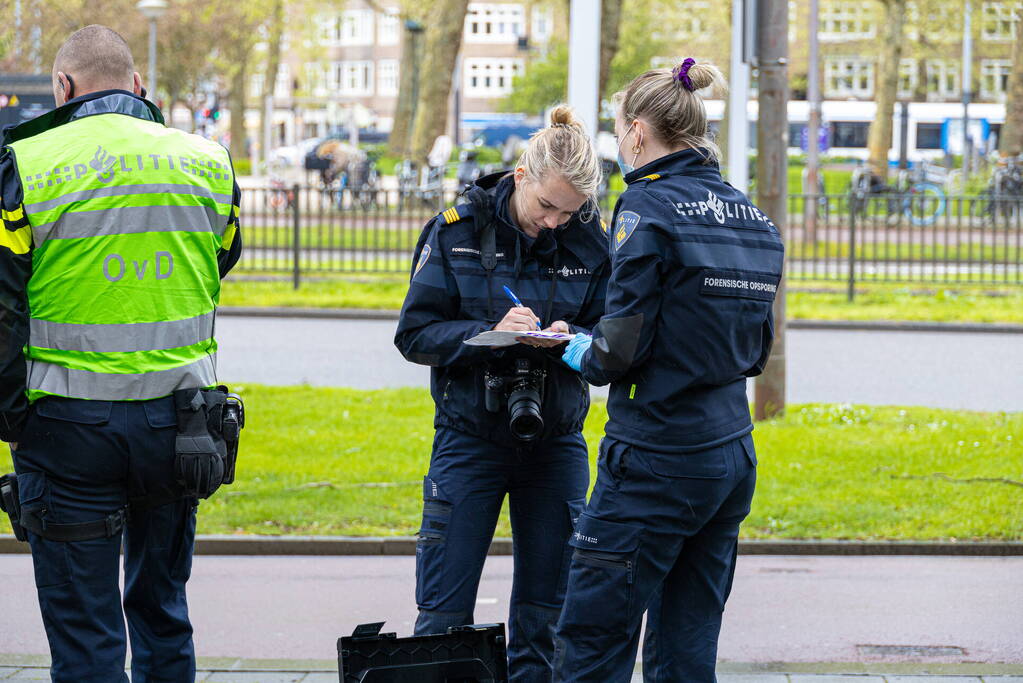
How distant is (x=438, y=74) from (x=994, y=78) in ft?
140

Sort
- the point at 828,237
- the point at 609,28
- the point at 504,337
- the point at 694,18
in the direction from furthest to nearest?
the point at 694,18, the point at 609,28, the point at 828,237, the point at 504,337

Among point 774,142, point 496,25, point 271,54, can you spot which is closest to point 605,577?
point 774,142

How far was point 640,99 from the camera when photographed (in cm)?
329

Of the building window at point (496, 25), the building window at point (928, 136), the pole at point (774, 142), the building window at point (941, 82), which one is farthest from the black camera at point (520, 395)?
the building window at point (496, 25)

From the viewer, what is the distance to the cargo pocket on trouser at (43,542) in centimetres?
339

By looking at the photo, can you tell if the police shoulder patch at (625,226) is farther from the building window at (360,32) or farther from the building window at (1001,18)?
the building window at (360,32)

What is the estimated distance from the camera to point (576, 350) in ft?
11.4

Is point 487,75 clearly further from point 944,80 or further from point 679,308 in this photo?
point 679,308

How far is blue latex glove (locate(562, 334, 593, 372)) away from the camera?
11.3 feet

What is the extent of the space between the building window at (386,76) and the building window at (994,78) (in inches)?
1619

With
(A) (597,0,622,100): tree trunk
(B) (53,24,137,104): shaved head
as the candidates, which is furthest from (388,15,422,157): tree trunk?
(B) (53,24,137,104): shaved head

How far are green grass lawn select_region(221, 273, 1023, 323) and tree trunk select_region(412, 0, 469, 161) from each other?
1313 cm

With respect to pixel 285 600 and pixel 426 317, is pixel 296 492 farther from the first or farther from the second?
pixel 426 317

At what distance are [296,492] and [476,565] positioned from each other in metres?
3.41
